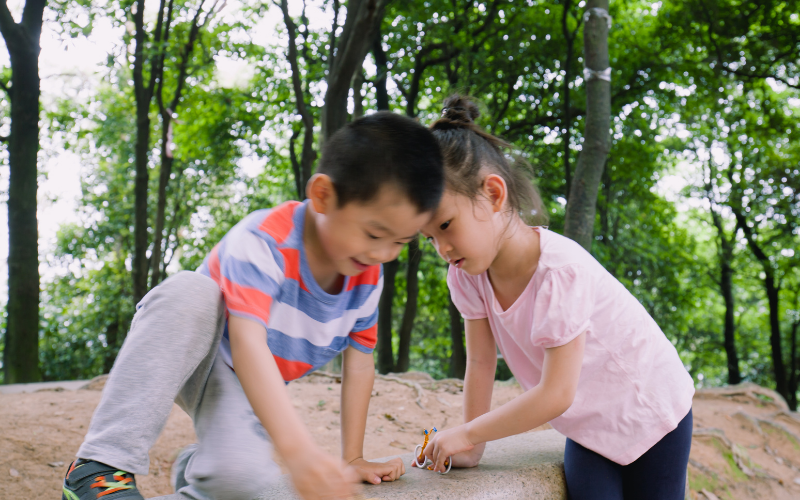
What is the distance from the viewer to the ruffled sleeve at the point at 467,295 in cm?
183

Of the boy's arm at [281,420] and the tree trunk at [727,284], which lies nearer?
the boy's arm at [281,420]

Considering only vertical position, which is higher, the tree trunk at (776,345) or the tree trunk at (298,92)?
the tree trunk at (298,92)

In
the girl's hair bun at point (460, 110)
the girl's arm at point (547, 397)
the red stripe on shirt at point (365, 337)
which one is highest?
the girl's hair bun at point (460, 110)

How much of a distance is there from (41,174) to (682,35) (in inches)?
511

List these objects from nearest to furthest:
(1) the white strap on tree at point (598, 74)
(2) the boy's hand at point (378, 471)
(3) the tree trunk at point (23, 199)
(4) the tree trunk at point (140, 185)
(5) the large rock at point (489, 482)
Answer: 1. (5) the large rock at point (489, 482)
2. (2) the boy's hand at point (378, 471)
3. (1) the white strap on tree at point (598, 74)
4. (3) the tree trunk at point (23, 199)
5. (4) the tree trunk at point (140, 185)

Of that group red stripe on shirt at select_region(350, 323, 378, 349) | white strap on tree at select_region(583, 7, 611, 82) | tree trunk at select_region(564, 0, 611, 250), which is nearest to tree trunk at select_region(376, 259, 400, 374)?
tree trunk at select_region(564, 0, 611, 250)

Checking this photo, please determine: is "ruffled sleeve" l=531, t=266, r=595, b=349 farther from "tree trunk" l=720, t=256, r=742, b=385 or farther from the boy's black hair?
"tree trunk" l=720, t=256, r=742, b=385

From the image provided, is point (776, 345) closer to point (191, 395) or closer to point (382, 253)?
point (382, 253)

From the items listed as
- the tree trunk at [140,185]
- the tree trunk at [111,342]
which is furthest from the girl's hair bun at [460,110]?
the tree trunk at [111,342]

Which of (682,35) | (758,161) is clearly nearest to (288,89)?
(682,35)

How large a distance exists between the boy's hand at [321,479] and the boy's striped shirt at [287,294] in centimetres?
37

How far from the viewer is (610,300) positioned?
167 cm

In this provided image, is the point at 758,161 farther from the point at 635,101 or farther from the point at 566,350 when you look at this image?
the point at 566,350

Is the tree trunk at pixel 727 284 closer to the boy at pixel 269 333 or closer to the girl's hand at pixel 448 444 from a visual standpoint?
the girl's hand at pixel 448 444
